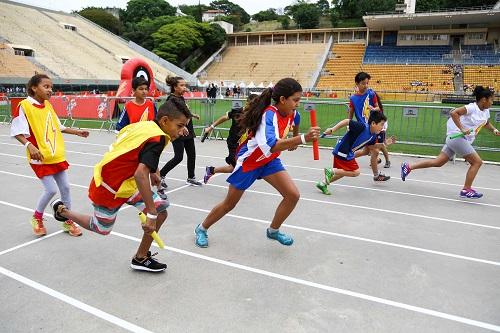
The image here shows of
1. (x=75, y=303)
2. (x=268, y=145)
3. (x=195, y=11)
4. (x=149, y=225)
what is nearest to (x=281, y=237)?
(x=268, y=145)

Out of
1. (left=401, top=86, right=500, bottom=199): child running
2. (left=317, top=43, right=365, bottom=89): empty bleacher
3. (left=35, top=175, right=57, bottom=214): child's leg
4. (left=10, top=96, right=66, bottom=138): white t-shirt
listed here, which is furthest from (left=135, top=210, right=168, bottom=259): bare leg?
(left=317, top=43, right=365, bottom=89): empty bleacher

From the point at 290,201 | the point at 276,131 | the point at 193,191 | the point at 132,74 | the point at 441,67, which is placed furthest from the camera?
the point at 441,67

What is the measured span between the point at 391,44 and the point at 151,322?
192 feet

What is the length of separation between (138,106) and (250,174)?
245 centimetres

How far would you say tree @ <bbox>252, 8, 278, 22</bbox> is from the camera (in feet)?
309

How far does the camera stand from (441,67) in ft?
151

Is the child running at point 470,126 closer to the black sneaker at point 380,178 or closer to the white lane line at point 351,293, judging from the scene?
the black sneaker at point 380,178

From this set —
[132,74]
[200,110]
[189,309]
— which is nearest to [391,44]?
[132,74]

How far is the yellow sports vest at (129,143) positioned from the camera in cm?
328

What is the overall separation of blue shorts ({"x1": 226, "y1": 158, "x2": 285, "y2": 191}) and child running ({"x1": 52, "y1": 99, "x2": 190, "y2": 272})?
89 centimetres

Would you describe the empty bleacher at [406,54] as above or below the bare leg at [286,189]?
above

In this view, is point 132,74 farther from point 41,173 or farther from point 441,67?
point 441,67

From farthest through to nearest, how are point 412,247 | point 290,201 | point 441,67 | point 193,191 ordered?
1. point 441,67
2. point 193,191
3. point 412,247
4. point 290,201

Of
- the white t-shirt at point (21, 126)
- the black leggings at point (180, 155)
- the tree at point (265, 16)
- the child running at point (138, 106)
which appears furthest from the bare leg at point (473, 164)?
the tree at point (265, 16)
